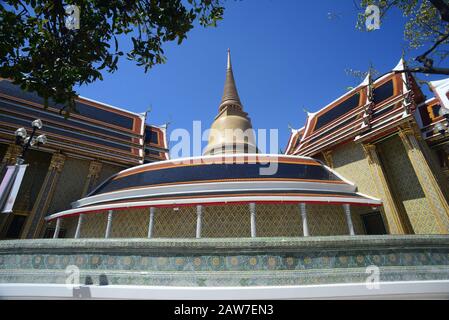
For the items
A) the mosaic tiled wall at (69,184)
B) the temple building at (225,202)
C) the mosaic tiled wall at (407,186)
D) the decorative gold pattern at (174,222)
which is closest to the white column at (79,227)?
the temple building at (225,202)

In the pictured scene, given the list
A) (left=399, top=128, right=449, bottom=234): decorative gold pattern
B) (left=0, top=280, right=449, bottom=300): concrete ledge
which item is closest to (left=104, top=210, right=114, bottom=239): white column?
(left=0, top=280, right=449, bottom=300): concrete ledge

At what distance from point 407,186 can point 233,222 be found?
961cm

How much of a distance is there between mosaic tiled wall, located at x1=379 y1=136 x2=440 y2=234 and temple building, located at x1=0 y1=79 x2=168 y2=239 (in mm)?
17257

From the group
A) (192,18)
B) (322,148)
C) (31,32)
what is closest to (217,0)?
(192,18)

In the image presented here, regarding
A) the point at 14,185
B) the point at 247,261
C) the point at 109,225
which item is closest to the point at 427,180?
the point at 247,261

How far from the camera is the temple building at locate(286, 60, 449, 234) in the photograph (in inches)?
480

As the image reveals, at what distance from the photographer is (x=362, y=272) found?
3885 millimetres

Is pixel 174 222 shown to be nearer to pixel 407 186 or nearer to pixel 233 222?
pixel 233 222

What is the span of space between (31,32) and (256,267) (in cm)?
569

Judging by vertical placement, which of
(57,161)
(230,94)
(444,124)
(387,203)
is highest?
(230,94)

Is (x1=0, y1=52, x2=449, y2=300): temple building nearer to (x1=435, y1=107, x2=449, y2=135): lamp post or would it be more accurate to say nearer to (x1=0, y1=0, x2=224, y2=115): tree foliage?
(x1=435, y1=107, x2=449, y2=135): lamp post

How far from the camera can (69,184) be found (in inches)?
665

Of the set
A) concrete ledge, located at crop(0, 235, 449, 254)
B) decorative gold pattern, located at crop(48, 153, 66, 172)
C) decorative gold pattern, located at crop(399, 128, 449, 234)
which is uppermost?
decorative gold pattern, located at crop(48, 153, 66, 172)

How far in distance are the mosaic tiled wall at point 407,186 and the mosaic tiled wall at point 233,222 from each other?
329 cm
